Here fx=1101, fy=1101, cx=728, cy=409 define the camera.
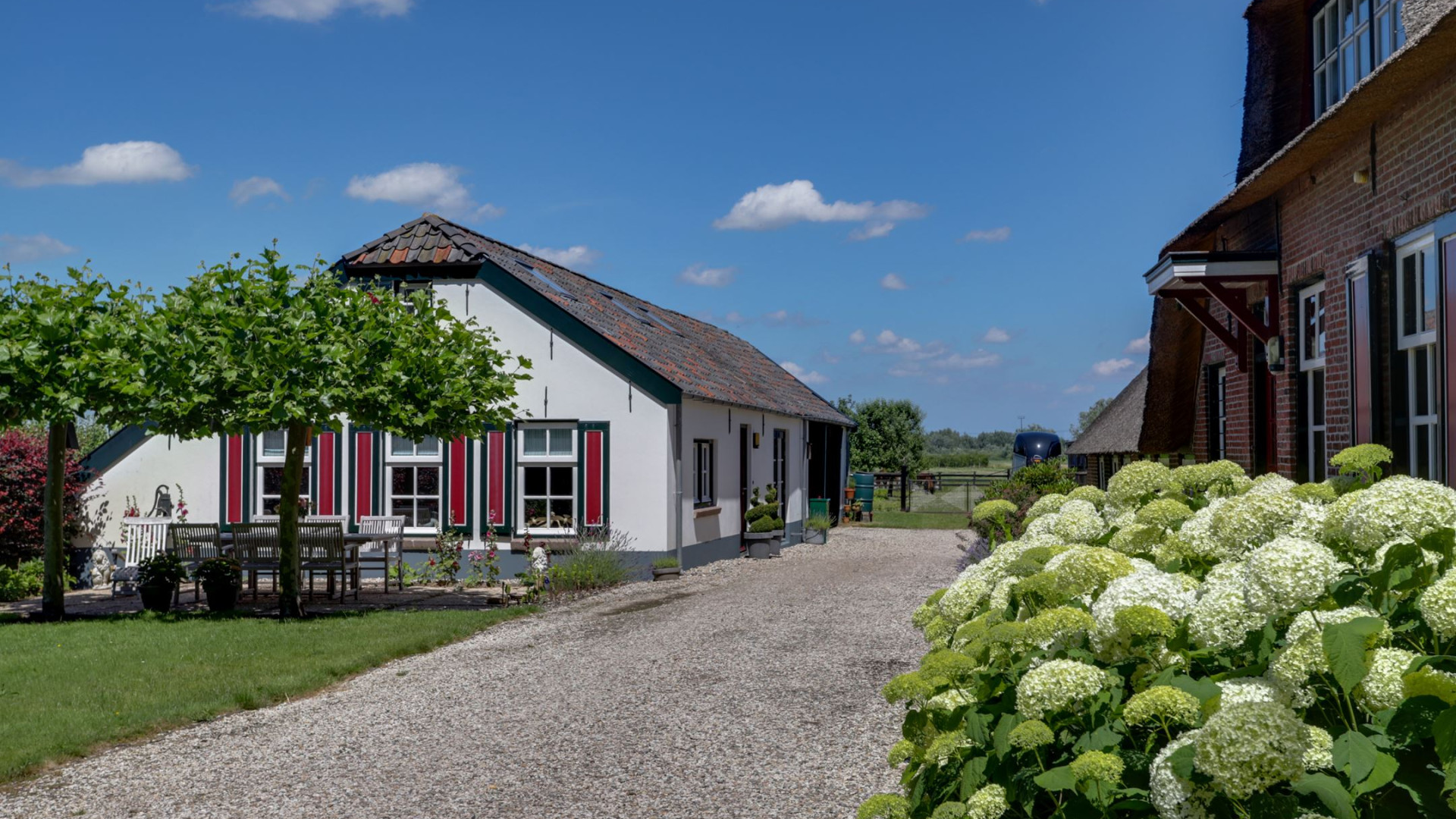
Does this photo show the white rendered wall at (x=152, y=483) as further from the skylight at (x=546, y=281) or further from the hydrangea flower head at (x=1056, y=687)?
the hydrangea flower head at (x=1056, y=687)

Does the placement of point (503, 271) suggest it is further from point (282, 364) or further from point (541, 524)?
point (282, 364)

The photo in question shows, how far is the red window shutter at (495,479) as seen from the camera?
1587cm

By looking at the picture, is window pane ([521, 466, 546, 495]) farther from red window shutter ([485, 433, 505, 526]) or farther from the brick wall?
the brick wall

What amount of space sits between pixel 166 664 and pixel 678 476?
8.02 m

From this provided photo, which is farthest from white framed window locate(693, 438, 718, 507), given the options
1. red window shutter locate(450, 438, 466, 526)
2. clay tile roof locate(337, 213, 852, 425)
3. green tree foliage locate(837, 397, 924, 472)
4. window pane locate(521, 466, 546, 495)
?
green tree foliage locate(837, 397, 924, 472)

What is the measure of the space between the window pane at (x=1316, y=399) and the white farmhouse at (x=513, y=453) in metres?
8.75

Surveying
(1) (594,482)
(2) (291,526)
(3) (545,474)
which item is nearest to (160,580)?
(2) (291,526)

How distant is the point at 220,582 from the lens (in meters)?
12.6

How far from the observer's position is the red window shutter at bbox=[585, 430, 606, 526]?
15641 mm

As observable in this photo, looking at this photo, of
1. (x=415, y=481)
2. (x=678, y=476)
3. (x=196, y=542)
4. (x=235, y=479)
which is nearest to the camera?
(x=196, y=542)

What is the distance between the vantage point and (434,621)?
36.9 feet

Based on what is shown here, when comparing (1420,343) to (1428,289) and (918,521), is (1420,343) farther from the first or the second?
(918,521)

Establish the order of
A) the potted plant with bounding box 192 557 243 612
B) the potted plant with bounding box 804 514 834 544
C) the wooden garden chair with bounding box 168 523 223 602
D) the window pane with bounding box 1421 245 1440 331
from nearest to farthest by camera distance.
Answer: the window pane with bounding box 1421 245 1440 331 → the potted plant with bounding box 192 557 243 612 → the wooden garden chair with bounding box 168 523 223 602 → the potted plant with bounding box 804 514 834 544

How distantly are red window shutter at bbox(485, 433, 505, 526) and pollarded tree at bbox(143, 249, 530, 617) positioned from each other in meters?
3.60
